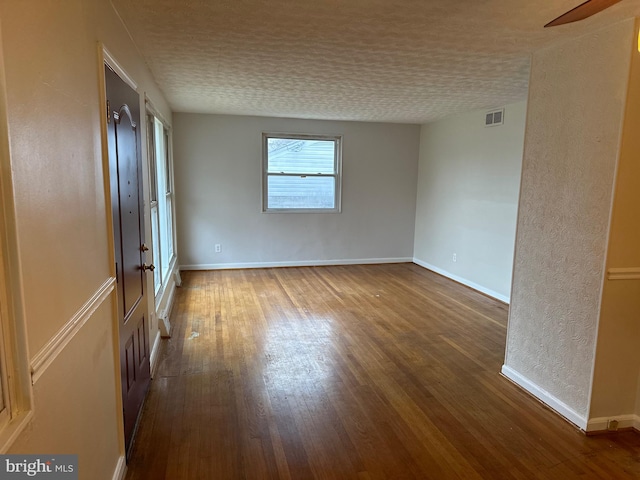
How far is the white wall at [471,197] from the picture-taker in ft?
15.1

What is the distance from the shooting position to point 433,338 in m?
A: 3.63

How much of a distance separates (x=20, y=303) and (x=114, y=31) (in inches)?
66.5

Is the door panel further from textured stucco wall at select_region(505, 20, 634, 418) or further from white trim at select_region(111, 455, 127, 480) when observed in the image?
textured stucco wall at select_region(505, 20, 634, 418)

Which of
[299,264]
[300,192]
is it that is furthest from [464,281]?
[300,192]

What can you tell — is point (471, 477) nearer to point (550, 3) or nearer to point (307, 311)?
point (550, 3)

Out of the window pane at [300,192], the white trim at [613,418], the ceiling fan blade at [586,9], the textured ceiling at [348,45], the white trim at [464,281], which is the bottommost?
the white trim at [613,418]

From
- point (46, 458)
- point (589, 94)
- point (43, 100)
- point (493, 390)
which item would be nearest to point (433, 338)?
point (493, 390)

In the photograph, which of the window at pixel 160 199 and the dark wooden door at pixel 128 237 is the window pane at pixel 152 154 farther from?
the dark wooden door at pixel 128 237

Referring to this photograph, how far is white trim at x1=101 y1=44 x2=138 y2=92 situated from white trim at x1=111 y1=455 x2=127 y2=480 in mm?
1846

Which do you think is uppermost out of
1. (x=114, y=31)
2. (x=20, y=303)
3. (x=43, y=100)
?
(x=114, y=31)

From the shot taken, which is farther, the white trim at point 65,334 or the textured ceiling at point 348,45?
the textured ceiling at point 348,45

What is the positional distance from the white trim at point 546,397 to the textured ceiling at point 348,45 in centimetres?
219

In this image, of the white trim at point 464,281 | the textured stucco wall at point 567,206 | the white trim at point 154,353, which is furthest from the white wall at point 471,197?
the white trim at point 154,353

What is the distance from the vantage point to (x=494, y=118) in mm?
4766
